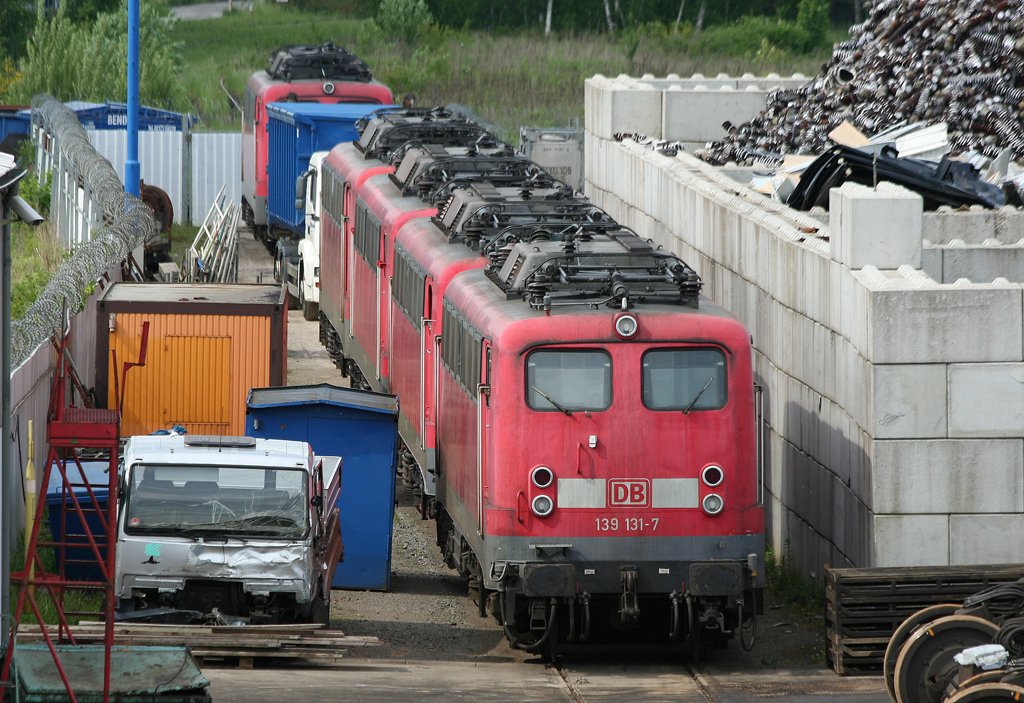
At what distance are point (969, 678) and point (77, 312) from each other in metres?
11.1

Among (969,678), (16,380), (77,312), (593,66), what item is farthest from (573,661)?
(593,66)

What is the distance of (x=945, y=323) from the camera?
14.1 m

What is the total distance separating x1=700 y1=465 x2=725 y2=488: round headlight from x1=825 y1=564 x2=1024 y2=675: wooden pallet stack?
3.74 feet

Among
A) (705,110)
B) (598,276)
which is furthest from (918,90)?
(598,276)

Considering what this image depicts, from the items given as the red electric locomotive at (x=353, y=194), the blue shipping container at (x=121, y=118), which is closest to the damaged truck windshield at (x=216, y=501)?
the red electric locomotive at (x=353, y=194)

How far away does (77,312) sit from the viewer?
1900 cm

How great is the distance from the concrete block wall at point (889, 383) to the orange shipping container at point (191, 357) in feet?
Answer: 17.4

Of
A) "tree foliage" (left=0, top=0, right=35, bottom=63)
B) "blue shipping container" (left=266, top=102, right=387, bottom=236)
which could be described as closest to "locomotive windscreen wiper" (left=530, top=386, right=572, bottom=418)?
"blue shipping container" (left=266, top=102, right=387, bottom=236)

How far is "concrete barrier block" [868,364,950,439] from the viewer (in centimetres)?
1420

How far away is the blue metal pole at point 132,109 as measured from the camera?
28.5m

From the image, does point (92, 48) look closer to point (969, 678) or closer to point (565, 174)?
point (565, 174)

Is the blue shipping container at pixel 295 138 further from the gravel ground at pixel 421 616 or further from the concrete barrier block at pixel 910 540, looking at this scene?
the concrete barrier block at pixel 910 540

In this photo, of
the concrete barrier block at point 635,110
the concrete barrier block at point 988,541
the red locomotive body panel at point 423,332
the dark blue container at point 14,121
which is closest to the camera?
the concrete barrier block at point 988,541

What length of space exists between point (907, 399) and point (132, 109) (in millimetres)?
18240
